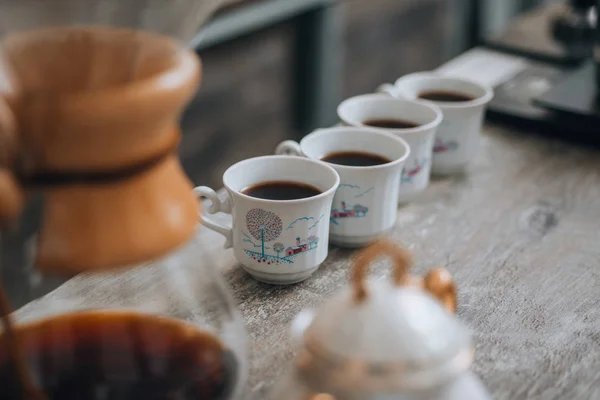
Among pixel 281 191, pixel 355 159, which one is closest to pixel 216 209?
pixel 281 191

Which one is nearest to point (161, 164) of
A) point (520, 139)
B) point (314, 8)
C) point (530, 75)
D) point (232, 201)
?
point (232, 201)

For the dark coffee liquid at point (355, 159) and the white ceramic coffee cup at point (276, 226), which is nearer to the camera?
the white ceramic coffee cup at point (276, 226)

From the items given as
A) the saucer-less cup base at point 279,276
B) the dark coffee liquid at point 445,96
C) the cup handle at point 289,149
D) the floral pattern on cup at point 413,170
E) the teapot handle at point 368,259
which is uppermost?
the teapot handle at point 368,259

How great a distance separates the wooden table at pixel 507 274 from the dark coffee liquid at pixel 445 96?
9 centimetres

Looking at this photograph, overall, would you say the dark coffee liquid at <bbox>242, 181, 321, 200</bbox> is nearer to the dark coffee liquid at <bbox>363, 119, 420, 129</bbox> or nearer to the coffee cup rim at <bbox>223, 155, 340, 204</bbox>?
the coffee cup rim at <bbox>223, 155, 340, 204</bbox>

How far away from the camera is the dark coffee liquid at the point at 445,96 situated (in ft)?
3.71

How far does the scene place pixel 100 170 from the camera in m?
0.49

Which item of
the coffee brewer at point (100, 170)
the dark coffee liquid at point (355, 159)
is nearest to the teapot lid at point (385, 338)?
the coffee brewer at point (100, 170)

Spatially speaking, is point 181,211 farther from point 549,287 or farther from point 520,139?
point 520,139

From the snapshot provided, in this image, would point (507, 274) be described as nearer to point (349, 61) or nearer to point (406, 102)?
point (406, 102)

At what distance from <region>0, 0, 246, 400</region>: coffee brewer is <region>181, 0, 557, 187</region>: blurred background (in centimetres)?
146

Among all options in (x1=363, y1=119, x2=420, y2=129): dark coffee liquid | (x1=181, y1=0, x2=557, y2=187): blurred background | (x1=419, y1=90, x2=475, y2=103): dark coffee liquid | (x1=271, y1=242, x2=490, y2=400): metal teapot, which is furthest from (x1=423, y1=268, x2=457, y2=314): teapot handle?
(x1=181, y1=0, x2=557, y2=187): blurred background

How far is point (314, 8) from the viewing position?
227 centimetres

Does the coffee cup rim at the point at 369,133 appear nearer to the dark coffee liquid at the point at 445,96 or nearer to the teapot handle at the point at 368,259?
the dark coffee liquid at the point at 445,96
